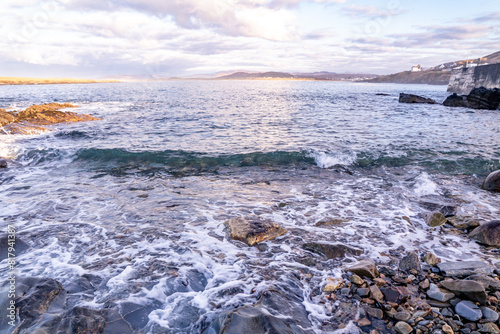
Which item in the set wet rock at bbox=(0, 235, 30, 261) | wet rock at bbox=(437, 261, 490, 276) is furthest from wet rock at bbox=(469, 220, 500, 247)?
wet rock at bbox=(0, 235, 30, 261)

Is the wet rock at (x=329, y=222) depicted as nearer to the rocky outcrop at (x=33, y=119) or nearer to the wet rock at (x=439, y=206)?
the wet rock at (x=439, y=206)

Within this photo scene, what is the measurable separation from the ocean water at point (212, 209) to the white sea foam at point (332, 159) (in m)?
0.10

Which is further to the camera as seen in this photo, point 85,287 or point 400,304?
point 85,287

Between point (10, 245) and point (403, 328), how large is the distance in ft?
22.9

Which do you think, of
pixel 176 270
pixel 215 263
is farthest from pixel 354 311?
pixel 176 270

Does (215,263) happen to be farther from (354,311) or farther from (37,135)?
(37,135)

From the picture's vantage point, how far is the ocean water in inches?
173

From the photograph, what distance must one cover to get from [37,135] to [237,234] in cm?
1774

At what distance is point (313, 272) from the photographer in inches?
188

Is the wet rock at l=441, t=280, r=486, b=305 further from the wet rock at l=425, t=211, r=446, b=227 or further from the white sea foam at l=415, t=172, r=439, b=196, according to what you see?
the white sea foam at l=415, t=172, r=439, b=196

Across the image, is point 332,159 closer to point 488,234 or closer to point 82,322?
point 488,234

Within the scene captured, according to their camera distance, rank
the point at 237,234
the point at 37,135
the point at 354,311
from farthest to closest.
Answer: the point at 37,135 → the point at 237,234 → the point at 354,311

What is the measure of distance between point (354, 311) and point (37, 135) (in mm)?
20494

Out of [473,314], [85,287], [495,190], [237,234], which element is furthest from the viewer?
[495,190]
